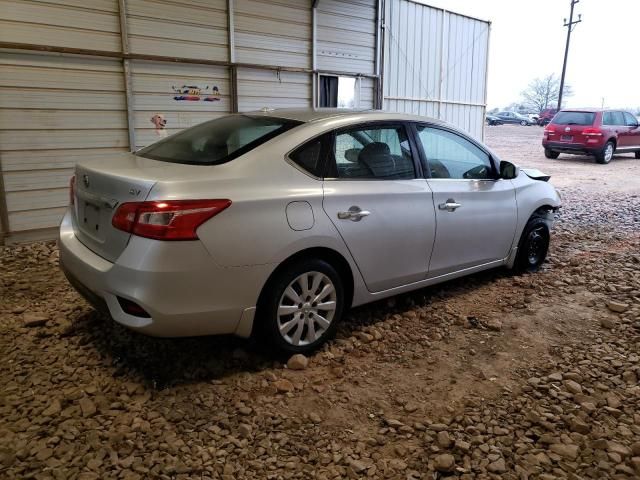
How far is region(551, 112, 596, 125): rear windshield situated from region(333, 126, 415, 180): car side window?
16046 millimetres

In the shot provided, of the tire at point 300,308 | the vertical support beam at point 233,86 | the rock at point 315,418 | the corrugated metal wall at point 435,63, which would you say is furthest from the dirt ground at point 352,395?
the corrugated metal wall at point 435,63

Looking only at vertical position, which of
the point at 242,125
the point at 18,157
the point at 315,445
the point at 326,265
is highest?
the point at 242,125

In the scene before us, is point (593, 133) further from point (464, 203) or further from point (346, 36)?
point (464, 203)

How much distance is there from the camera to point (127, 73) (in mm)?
6996

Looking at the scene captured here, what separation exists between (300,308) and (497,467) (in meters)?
1.42

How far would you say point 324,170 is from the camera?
11.2ft

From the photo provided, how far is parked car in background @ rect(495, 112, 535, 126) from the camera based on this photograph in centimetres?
4363

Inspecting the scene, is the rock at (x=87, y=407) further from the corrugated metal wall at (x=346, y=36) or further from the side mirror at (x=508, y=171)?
the corrugated metal wall at (x=346, y=36)

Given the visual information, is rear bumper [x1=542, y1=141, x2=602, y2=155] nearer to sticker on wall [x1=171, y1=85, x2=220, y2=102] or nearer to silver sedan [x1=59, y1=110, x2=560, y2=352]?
sticker on wall [x1=171, y1=85, x2=220, y2=102]

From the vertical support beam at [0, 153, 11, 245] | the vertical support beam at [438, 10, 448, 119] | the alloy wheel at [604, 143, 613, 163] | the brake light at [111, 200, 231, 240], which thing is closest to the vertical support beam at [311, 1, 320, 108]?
the vertical support beam at [438, 10, 448, 119]

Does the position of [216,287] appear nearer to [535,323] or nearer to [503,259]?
[535,323]

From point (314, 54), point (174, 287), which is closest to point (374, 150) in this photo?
point (174, 287)

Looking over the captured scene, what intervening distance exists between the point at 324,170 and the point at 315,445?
1665mm

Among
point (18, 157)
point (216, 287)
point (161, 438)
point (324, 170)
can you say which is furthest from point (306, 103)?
point (161, 438)
